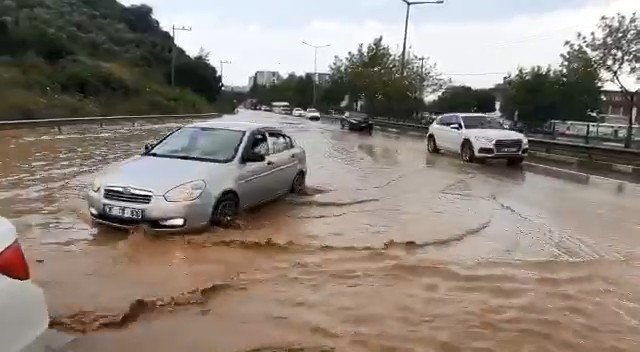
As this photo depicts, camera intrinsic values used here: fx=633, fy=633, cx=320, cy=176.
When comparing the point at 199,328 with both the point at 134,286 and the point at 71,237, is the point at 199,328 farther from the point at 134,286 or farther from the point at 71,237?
the point at 71,237

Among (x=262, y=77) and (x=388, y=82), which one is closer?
(x=388, y=82)

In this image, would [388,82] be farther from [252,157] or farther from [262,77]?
[262,77]

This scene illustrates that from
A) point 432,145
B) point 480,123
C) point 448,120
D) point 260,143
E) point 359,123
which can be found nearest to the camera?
point 260,143

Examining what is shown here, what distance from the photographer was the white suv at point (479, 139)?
62.8 feet

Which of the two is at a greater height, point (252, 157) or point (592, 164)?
point (252, 157)

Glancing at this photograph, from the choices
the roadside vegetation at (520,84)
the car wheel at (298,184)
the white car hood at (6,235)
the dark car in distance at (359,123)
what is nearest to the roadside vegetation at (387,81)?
the roadside vegetation at (520,84)

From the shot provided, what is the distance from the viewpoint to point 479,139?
1942 cm

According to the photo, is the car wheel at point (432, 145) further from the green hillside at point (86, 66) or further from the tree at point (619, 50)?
the green hillside at point (86, 66)

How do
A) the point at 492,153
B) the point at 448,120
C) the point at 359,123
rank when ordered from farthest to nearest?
the point at 359,123 → the point at 448,120 → the point at 492,153

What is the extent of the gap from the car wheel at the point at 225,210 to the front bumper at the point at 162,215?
0.19 m

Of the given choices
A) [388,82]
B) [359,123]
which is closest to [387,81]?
[388,82]

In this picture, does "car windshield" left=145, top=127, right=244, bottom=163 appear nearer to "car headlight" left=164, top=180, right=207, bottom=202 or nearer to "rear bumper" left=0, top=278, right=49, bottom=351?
"car headlight" left=164, top=180, right=207, bottom=202

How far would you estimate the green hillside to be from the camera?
140 ft

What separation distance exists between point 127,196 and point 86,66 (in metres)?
51.8
